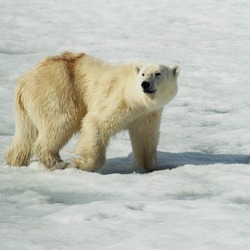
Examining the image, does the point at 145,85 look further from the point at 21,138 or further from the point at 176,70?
the point at 21,138

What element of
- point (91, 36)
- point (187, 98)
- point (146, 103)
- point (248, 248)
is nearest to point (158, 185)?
point (146, 103)

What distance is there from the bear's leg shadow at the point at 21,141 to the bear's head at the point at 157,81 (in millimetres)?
1070

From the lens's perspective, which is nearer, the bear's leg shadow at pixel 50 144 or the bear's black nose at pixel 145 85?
the bear's black nose at pixel 145 85

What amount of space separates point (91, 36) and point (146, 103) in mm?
6761

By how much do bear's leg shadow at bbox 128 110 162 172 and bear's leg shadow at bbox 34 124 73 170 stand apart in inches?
21.4

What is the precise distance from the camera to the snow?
4.03 metres

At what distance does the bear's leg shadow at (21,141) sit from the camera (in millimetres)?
6098

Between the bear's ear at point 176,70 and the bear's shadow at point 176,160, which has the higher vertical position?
the bear's ear at point 176,70

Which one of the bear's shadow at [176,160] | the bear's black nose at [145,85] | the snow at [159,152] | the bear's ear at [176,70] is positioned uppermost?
the bear's ear at [176,70]

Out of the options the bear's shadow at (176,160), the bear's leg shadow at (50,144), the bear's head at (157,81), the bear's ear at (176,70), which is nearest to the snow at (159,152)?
the bear's shadow at (176,160)

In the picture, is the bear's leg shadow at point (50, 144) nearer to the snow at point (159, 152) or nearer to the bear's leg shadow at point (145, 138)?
the snow at point (159, 152)

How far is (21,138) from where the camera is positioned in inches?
241

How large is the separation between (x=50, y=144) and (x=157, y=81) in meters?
1.03

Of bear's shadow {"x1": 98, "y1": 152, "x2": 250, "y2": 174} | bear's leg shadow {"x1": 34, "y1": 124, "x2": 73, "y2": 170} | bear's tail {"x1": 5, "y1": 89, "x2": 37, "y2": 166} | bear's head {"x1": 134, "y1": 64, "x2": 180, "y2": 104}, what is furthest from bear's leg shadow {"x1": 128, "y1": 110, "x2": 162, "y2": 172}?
bear's tail {"x1": 5, "y1": 89, "x2": 37, "y2": 166}
